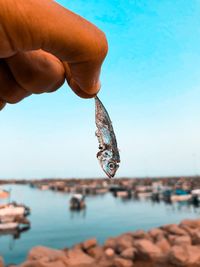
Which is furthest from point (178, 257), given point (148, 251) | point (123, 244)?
point (123, 244)

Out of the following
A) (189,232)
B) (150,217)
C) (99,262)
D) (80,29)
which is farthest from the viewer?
(150,217)

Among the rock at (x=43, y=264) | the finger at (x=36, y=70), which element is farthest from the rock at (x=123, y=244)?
the finger at (x=36, y=70)

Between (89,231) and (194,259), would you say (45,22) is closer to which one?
(194,259)

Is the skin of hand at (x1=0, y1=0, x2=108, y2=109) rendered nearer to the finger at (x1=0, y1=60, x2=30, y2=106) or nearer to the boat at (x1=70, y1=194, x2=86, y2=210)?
the finger at (x1=0, y1=60, x2=30, y2=106)

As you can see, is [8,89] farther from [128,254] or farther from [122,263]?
[128,254]

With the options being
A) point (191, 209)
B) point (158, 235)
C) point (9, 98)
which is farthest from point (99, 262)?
point (191, 209)

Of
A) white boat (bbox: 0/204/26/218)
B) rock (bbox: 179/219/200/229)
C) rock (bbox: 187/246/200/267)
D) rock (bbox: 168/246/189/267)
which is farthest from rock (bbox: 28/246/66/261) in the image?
→ white boat (bbox: 0/204/26/218)
